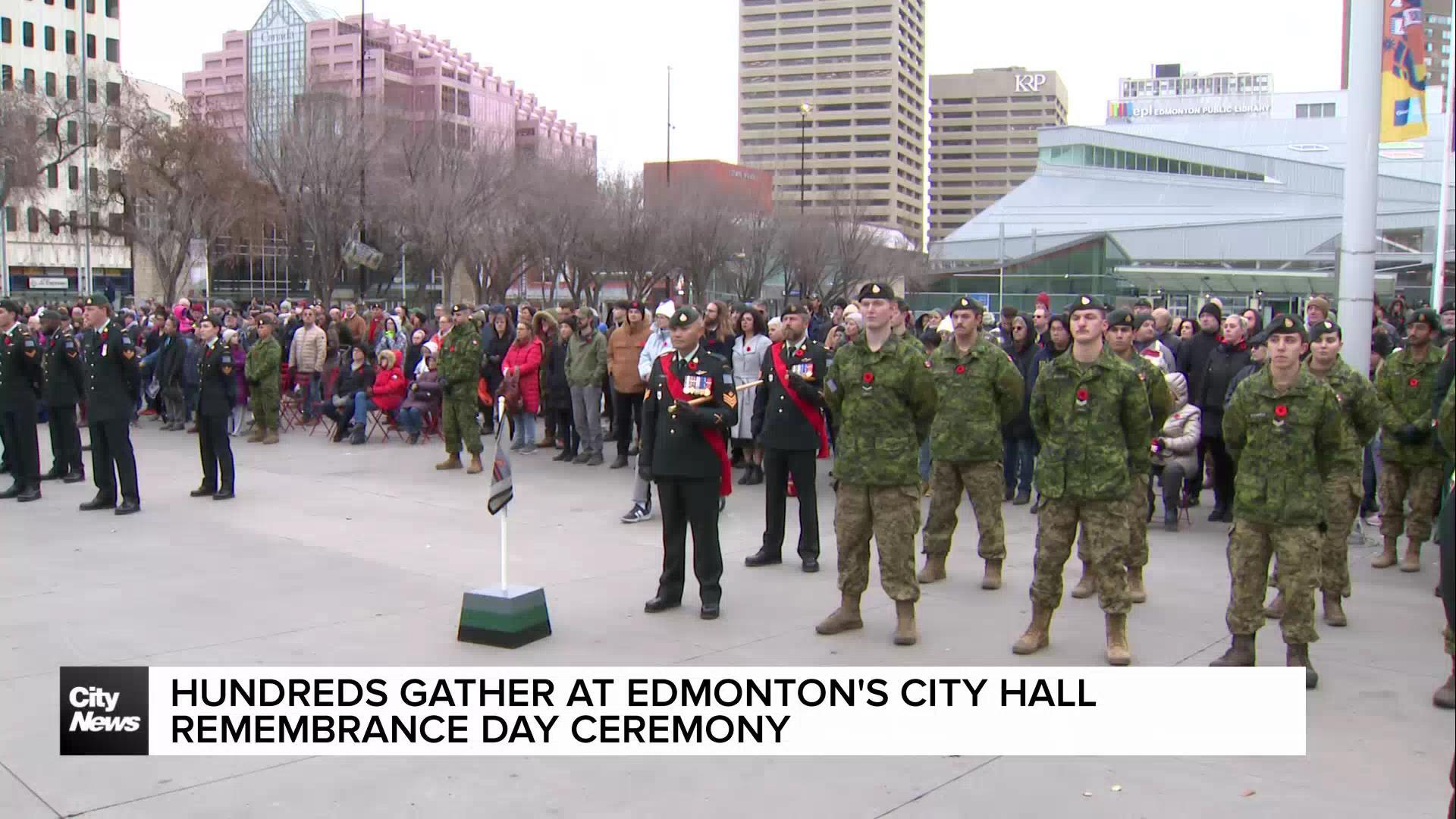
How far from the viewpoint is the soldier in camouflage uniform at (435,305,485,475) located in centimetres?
1394

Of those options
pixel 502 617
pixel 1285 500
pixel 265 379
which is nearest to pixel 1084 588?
pixel 1285 500

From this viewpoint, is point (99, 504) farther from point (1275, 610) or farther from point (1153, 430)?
point (1275, 610)

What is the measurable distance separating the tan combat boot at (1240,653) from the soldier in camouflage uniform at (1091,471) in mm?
501

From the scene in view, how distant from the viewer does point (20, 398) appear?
12141 millimetres

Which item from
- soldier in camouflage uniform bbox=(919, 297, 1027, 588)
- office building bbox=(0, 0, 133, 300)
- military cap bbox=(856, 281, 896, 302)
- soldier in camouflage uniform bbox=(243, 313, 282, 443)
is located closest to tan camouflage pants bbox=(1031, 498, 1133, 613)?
military cap bbox=(856, 281, 896, 302)

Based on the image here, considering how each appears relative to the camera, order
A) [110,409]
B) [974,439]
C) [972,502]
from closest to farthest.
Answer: [974,439] → [972,502] → [110,409]

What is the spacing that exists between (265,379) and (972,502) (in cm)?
1187

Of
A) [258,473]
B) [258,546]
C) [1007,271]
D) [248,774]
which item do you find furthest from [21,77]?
[248,774]

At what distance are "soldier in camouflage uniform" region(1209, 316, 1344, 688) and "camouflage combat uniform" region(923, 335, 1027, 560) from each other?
218cm

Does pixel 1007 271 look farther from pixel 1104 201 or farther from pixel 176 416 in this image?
pixel 176 416

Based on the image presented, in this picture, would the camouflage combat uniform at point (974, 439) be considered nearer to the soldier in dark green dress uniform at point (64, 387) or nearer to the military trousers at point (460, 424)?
the military trousers at point (460, 424)

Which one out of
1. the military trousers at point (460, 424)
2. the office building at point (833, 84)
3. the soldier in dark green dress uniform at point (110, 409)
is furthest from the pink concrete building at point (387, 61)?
the soldier in dark green dress uniform at point (110, 409)

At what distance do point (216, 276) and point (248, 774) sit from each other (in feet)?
260

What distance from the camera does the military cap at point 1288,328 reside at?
635cm
